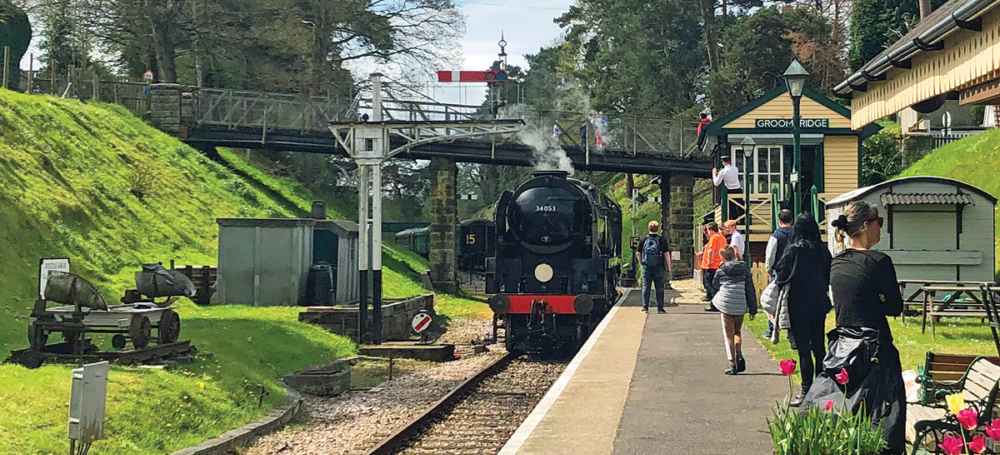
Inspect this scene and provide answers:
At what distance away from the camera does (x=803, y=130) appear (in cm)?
2997

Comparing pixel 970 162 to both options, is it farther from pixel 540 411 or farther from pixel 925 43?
pixel 925 43

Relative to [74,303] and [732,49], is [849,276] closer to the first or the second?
[74,303]

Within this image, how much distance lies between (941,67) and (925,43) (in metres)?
0.23

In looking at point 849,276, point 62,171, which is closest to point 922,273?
point 849,276

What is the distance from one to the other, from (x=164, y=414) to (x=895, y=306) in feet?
24.3

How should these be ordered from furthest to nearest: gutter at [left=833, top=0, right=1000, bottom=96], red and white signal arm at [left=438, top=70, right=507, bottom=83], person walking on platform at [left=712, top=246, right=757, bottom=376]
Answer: red and white signal arm at [left=438, top=70, right=507, bottom=83]
person walking on platform at [left=712, top=246, right=757, bottom=376]
gutter at [left=833, top=0, right=1000, bottom=96]

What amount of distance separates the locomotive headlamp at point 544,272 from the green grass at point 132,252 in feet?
12.1

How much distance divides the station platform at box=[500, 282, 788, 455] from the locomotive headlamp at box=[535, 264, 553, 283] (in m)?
3.44

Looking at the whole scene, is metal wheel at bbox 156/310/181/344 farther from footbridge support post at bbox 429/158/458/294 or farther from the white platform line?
footbridge support post at bbox 429/158/458/294

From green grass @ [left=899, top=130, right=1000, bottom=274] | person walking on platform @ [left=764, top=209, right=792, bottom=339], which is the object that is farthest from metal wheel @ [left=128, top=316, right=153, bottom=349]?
green grass @ [left=899, top=130, right=1000, bottom=274]

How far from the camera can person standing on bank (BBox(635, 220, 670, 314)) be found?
1870cm

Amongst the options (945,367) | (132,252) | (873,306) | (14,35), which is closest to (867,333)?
(873,306)

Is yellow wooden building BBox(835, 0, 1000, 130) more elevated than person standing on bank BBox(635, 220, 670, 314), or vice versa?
yellow wooden building BBox(835, 0, 1000, 130)

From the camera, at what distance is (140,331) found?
12688mm
